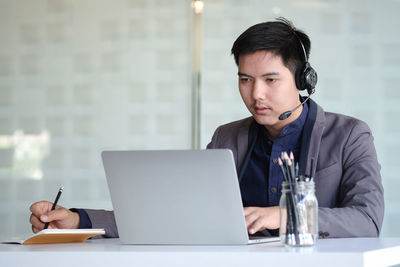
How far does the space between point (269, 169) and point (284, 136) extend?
0.39 feet

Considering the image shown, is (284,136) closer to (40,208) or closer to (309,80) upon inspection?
(309,80)

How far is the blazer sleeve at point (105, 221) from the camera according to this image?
1847 millimetres

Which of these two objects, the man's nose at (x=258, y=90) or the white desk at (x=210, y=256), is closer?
the white desk at (x=210, y=256)

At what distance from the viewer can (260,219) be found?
150 centimetres

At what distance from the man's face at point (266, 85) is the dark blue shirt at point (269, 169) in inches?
3.1

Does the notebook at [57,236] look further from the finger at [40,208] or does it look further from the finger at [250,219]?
the finger at [250,219]

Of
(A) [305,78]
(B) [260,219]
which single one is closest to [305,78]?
(A) [305,78]

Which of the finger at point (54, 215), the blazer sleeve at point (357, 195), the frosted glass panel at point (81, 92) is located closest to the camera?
the blazer sleeve at point (357, 195)

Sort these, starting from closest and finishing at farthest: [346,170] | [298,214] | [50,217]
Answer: [298,214]
[50,217]
[346,170]

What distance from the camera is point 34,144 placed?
12.3 feet

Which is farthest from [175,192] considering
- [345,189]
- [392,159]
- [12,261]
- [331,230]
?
[392,159]

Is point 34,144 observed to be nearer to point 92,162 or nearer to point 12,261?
point 92,162

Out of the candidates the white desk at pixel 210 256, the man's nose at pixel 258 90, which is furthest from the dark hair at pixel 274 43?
the white desk at pixel 210 256

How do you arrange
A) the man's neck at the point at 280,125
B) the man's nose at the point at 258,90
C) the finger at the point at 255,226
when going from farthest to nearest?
the man's neck at the point at 280,125 → the man's nose at the point at 258,90 → the finger at the point at 255,226
